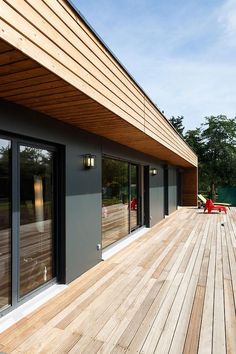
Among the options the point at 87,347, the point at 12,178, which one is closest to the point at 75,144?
the point at 12,178

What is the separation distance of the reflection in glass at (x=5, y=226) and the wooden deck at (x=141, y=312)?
0.35 metres

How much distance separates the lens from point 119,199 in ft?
19.2

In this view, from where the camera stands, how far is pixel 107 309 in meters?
2.81

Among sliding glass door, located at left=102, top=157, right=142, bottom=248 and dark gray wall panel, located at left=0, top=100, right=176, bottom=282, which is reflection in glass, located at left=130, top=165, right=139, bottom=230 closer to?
sliding glass door, located at left=102, top=157, right=142, bottom=248

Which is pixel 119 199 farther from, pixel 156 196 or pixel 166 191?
pixel 166 191

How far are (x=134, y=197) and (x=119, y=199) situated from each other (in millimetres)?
1184

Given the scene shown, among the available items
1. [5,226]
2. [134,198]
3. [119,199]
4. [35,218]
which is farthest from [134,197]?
[5,226]

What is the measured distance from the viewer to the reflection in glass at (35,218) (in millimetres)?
2932

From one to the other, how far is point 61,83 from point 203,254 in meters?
4.08

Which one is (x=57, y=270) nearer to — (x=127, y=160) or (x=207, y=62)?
(x=127, y=160)

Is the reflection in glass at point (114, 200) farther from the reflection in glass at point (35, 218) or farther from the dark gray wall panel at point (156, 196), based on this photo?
the dark gray wall panel at point (156, 196)

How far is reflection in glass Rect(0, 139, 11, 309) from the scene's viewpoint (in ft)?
8.64

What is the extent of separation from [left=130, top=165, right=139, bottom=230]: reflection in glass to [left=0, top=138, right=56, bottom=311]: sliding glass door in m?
3.43

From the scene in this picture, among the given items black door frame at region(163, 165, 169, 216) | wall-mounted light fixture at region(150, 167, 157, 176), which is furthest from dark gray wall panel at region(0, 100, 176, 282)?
black door frame at region(163, 165, 169, 216)
